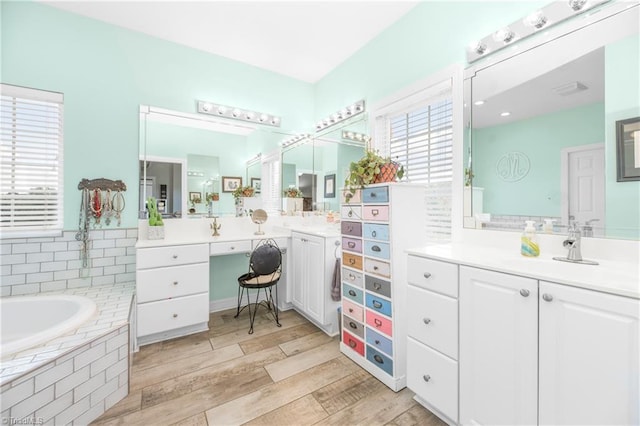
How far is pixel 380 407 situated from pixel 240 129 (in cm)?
298

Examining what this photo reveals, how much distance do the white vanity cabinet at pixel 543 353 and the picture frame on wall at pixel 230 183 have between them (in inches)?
99.9

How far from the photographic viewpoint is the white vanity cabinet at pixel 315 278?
2396 millimetres

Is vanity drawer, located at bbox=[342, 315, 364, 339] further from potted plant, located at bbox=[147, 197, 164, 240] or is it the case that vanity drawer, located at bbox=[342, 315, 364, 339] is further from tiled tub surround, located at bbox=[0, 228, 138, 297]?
tiled tub surround, located at bbox=[0, 228, 138, 297]

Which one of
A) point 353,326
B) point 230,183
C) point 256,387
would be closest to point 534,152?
point 353,326

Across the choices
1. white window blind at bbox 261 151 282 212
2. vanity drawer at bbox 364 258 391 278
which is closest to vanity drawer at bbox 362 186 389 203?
vanity drawer at bbox 364 258 391 278

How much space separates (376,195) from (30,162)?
2987 mm

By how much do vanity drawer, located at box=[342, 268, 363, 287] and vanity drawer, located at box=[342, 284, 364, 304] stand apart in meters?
0.04

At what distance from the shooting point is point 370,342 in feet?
6.25

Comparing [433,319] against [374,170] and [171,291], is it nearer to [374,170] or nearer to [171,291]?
[374,170]

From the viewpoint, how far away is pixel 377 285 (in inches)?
72.4

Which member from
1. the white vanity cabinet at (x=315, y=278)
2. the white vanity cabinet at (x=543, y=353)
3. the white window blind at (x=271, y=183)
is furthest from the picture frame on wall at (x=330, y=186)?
the white vanity cabinet at (x=543, y=353)

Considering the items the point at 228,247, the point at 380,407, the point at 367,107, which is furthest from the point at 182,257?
the point at 367,107

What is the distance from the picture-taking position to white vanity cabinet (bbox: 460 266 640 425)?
884mm

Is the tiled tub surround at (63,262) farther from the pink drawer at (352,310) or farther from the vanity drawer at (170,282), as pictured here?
the pink drawer at (352,310)
